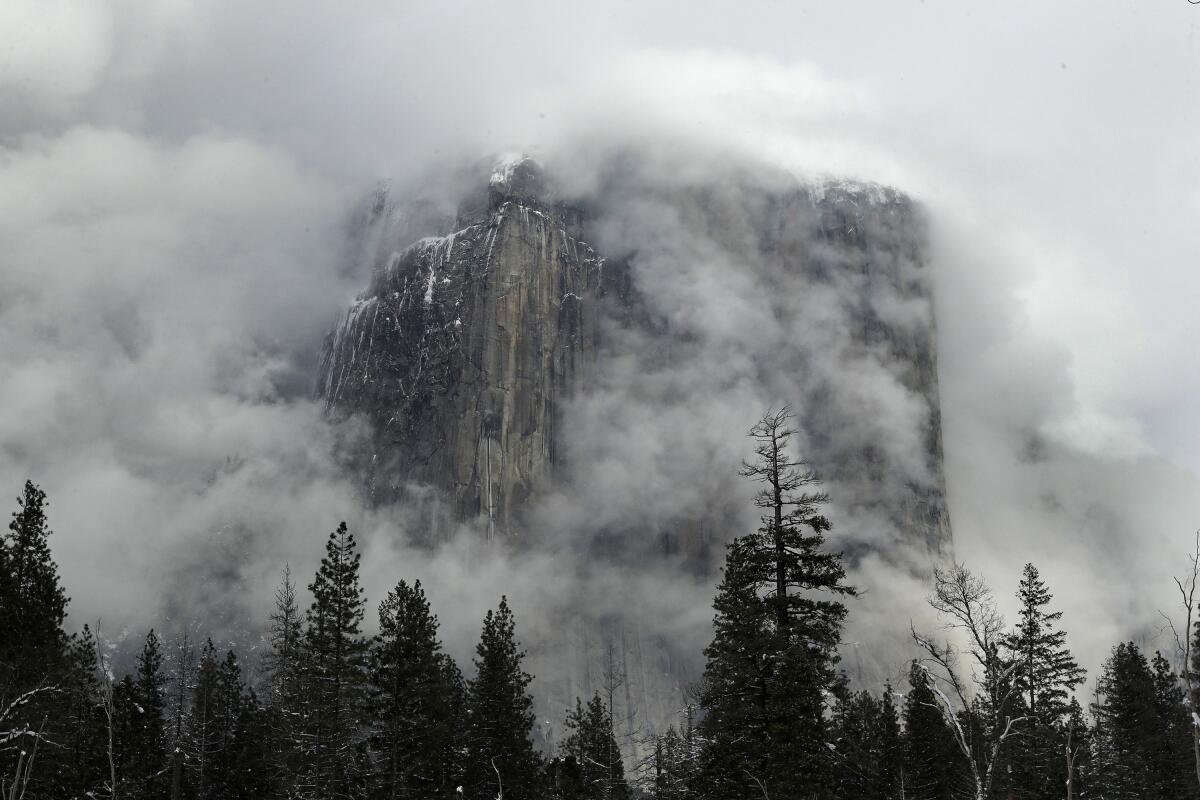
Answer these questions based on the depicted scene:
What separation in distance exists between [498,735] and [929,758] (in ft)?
83.3

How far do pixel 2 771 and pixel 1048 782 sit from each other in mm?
44675

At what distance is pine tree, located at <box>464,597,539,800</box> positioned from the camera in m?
51.6

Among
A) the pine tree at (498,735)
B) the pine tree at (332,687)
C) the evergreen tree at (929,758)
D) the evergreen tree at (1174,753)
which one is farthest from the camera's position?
the evergreen tree at (929,758)

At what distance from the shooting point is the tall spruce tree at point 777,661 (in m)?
28.2

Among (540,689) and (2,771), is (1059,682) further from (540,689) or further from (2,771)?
(540,689)

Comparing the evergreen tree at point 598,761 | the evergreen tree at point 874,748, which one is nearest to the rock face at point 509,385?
the evergreen tree at point 598,761

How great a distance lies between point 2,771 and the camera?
129ft

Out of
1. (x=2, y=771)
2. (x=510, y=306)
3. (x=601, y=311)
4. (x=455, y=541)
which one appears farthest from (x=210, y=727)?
(x=601, y=311)

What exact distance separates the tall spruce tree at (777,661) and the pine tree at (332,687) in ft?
66.9

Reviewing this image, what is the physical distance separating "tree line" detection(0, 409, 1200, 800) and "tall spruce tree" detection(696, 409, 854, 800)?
0.06 m

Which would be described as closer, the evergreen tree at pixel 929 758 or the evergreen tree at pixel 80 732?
the evergreen tree at pixel 80 732

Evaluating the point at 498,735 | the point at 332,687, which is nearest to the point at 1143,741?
the point at 498,735

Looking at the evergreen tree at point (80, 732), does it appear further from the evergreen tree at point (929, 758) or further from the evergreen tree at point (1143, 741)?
the evergreen tree at point (1143, 741)

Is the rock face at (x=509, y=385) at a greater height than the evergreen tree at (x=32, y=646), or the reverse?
the rock face at (x=509, y=385)
